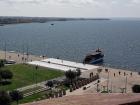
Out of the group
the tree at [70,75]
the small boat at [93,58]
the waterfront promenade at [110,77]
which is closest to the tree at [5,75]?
the tree at [70,75]

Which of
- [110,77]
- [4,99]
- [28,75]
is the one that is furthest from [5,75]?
[110,77]

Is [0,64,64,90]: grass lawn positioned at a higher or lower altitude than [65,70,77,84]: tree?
lower

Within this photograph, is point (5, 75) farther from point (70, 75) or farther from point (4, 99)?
point (4, 99)

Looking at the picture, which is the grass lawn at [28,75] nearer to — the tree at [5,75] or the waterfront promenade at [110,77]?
the tree at [5,75]

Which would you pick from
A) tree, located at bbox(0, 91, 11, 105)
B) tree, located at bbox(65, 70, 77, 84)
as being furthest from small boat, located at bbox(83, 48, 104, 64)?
tree, located at bbox(0, 91, 11, 105)

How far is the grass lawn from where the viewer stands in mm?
46059

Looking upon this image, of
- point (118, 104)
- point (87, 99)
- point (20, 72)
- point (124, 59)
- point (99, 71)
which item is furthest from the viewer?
point (124, 59)

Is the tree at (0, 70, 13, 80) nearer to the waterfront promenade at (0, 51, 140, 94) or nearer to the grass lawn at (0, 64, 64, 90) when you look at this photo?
the grass lawn at (0, 64, 64, 90)

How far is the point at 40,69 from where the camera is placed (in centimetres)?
5769

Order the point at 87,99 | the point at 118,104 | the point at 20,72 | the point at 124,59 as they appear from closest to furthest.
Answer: the point at 118,104 < the point at 87,99 < the point at 20,72 < the point at 124,59

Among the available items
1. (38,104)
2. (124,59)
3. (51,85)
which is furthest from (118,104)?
(124,59)

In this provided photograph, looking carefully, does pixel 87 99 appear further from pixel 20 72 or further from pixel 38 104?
pixel 20 72

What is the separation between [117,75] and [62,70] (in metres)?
9.32

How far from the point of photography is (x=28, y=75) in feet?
171
